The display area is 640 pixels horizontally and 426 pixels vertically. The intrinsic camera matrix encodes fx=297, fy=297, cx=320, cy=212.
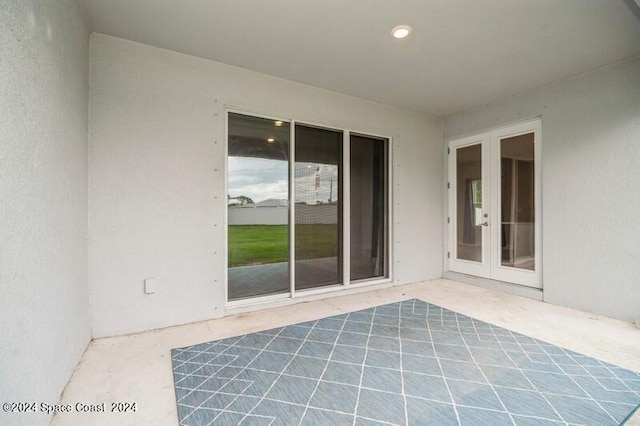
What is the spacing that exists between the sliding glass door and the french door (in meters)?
1.30

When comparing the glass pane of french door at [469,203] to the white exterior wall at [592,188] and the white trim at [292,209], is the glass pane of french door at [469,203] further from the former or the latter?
the white trim at [292,209]

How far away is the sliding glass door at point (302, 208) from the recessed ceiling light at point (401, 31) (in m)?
1.46

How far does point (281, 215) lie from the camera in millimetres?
3510

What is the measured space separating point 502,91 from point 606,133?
3.98 feet

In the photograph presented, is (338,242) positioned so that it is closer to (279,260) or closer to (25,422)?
(279,260)

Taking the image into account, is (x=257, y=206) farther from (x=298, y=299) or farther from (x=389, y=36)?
(x=389, y=36)

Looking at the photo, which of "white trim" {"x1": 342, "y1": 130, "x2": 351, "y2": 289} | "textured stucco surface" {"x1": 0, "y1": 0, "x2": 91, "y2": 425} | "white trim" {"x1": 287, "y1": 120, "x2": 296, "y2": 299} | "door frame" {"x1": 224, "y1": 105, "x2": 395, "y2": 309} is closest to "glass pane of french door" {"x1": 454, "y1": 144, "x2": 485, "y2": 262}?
"door frame" {"x1": 224, "y1": 105, "x2": 395, "y2": 309}

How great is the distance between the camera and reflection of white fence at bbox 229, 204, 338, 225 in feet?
10.7

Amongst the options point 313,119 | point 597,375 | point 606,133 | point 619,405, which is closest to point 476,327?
point 597,375

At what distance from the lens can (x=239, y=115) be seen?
3.29 meters

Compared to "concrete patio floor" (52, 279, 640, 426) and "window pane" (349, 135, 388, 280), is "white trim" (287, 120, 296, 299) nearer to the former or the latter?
"concrete patio floor" (52, 279, 640, 426)

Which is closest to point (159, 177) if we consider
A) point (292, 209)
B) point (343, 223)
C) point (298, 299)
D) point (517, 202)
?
point (292, 209)

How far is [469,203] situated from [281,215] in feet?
9.93

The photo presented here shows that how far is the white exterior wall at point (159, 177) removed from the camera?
2.62 metres
